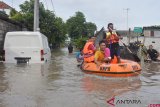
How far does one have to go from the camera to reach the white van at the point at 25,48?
1862cm

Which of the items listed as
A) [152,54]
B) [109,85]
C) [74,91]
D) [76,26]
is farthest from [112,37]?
[76,26]

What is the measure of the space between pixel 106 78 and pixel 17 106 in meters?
5.91

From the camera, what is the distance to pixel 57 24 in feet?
160

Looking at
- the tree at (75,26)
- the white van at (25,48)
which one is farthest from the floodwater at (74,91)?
the tree at (75,26)

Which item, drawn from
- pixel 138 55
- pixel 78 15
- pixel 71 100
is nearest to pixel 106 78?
pixel 71 100

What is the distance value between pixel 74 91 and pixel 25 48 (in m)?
8.23

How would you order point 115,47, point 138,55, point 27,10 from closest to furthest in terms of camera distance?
point 115,47, point 138,55, point 27,10

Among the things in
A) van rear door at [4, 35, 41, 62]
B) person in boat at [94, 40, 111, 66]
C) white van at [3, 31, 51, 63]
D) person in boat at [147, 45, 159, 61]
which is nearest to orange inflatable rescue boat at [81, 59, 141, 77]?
person in boat at [94, 40, 111, 66]

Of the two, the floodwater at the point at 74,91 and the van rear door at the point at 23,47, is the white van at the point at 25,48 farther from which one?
the floodwater at the point at 74,91

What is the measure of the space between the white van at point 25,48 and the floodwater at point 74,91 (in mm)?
3066

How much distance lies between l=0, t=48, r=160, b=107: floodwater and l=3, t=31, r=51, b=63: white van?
307cm

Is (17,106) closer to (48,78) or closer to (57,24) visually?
(48,78)

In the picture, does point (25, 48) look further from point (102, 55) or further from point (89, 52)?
point (102, 55)

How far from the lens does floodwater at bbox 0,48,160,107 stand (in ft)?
29.2
